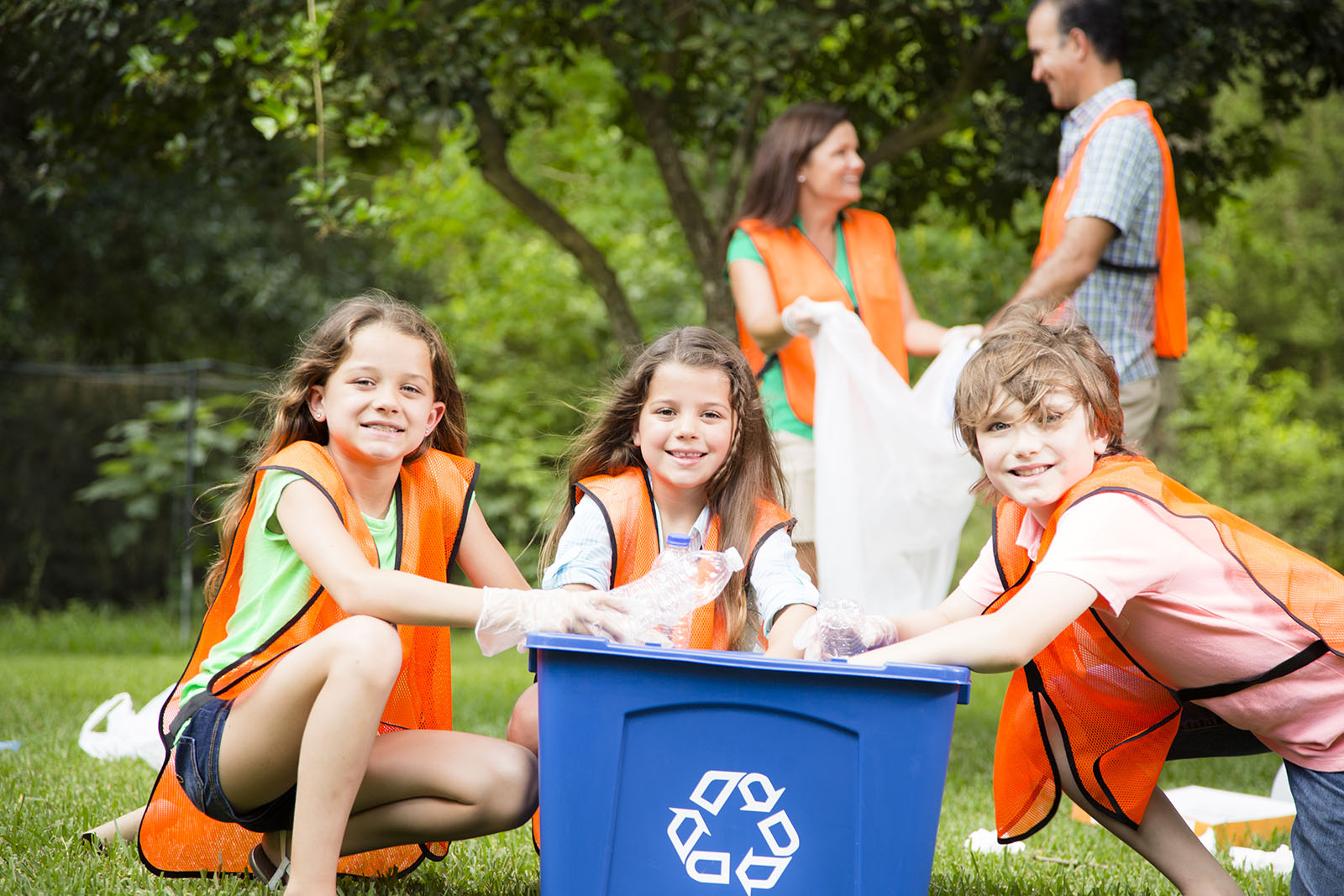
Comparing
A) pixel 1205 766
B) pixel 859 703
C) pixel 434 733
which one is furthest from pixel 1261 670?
pixel 1205 766

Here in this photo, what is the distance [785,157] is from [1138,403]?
1317mm

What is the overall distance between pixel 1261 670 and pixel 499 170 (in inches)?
178

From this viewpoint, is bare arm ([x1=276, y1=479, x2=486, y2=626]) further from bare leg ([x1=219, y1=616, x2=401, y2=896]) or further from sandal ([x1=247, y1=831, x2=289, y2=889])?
sandal ([x1=247, y1=831, x2=289, y2=889])

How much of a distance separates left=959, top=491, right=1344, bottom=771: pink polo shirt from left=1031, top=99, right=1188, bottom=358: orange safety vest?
1798 mm

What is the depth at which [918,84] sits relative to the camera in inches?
227

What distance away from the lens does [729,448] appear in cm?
247

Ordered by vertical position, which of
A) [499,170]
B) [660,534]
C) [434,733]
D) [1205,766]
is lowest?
[1205,766]

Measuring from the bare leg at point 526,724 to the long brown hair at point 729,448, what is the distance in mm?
312

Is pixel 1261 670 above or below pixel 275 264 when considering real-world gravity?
below

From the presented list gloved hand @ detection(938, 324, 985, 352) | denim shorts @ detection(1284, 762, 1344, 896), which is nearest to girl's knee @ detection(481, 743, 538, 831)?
denim shorts @ detection(1284, 762, 1344, 896)

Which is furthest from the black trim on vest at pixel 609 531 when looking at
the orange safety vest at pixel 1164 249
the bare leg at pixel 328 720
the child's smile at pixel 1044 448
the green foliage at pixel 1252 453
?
the green foliage at pixel 1252 453

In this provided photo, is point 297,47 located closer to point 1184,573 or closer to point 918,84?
point 918,84

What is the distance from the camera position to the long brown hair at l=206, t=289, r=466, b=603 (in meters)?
2.31

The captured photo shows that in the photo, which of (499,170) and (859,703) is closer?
(859,703)
